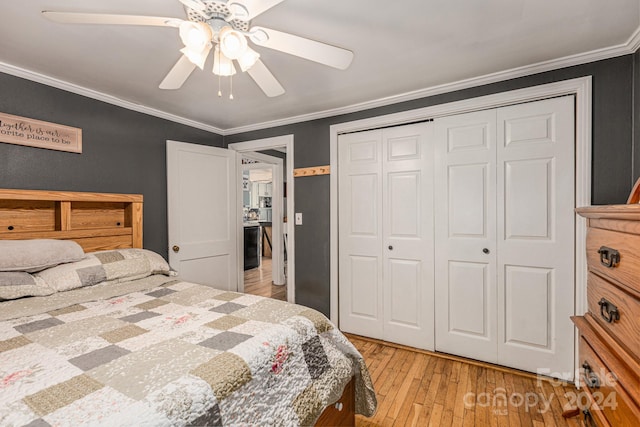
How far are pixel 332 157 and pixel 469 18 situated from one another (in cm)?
163

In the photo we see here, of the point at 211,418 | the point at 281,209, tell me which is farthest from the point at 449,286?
the point at 281,209

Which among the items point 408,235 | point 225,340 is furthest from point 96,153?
point 408,235

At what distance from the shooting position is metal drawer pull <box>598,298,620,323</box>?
3.44 feet

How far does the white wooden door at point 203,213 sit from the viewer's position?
2.96 metres

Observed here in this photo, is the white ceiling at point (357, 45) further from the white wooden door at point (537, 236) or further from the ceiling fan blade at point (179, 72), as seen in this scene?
the white wooden door at point (537, 236)

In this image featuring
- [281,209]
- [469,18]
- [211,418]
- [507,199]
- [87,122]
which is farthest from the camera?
[281,209]

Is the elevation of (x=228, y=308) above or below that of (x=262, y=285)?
above

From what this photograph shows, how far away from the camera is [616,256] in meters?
1.04

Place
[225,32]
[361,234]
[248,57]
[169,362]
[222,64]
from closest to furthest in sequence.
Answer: [169,362]
[225,32]
[248,57]
[222,64]
[361,234]

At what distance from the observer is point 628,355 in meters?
0.93

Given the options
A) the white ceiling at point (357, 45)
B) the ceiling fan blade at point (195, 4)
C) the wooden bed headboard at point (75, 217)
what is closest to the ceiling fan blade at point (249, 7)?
the ceiling fan blade at point (195, 4)

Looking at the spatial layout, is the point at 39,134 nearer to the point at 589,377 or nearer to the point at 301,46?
the point at 301,46

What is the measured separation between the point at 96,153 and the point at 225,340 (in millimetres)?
2299

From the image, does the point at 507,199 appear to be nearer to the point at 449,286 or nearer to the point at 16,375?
the point at 449,286
